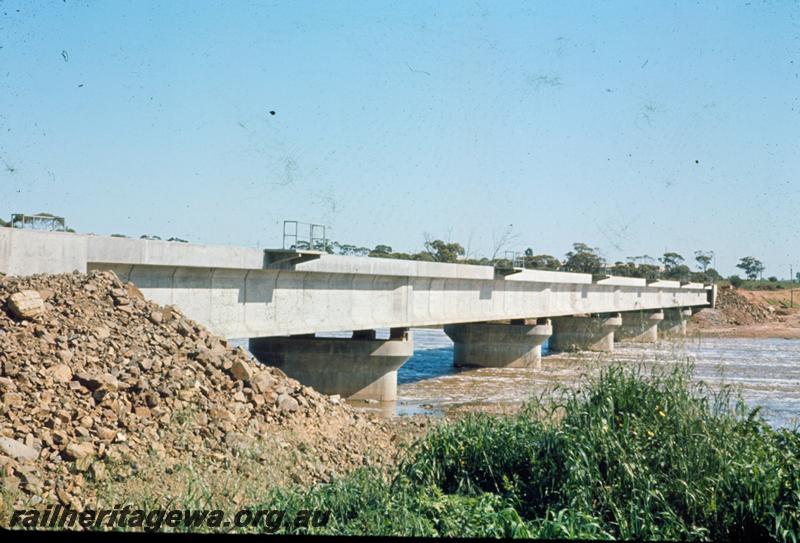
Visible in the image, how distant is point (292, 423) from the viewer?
1207 centimetres

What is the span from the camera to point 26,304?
11.1 m

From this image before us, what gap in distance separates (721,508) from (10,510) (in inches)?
251

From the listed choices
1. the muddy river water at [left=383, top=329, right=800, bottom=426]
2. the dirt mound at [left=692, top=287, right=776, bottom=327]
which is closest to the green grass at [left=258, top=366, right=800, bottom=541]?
the muddy river water at [left=383, top=329, right=800, bottom=426]

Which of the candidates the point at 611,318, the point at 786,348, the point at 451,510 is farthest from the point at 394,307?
the point at 786,348

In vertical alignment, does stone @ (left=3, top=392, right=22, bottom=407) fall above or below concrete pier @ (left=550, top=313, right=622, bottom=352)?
above

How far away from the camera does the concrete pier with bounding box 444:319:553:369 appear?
118ft

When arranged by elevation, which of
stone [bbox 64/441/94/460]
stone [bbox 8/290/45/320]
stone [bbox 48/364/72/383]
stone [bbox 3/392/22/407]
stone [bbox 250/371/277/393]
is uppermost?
stone [bbox 8/290/45/320]

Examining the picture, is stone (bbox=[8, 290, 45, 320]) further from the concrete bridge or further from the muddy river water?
the muddy river water

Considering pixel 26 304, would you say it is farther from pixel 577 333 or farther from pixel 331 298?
pixel 577 333

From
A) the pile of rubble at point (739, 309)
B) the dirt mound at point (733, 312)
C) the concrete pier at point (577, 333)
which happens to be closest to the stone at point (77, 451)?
the concrete pier at point (577, 333)

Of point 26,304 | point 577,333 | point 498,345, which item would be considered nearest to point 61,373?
point 26,304

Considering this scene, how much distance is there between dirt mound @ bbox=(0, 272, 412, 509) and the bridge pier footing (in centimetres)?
944

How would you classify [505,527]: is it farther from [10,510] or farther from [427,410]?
[427,410]

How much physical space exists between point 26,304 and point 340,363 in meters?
13.2
